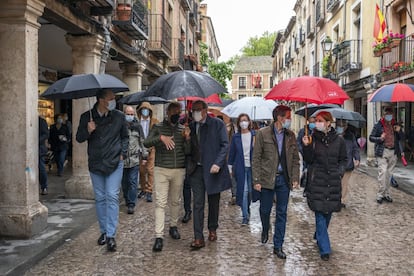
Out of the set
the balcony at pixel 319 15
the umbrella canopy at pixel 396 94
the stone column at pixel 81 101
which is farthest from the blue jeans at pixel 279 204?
the balcony at pixel 319 15

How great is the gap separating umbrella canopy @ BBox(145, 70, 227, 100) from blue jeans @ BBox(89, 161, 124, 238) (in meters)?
1.09

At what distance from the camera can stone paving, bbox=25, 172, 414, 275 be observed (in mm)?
4828

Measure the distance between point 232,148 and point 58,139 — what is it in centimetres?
667

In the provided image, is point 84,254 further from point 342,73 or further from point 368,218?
point 342,73

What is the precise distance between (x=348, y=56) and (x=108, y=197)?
1709cm

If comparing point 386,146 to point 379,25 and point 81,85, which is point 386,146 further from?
point 379,25

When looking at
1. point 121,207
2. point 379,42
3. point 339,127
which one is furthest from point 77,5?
point 379,42

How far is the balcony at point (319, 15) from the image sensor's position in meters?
26.2

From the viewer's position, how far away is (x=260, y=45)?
76750 millimetres

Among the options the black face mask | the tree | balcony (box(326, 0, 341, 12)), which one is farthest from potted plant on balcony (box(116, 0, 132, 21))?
the tree

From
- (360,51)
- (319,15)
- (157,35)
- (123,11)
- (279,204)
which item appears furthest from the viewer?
(319,15)

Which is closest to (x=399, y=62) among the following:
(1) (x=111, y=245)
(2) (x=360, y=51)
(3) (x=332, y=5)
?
(2) (x=360, y=51)

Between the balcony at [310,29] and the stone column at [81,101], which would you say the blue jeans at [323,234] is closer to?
the stone column at [81,101]

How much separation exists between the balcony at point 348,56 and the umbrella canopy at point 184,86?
14.7 metres
